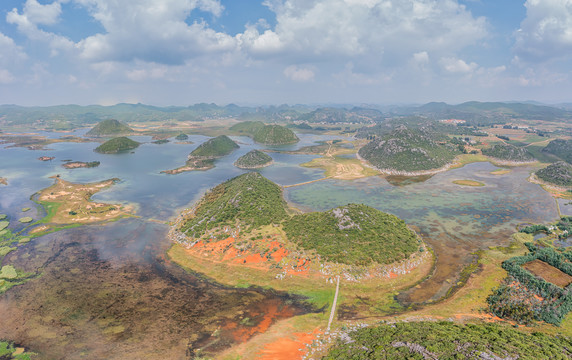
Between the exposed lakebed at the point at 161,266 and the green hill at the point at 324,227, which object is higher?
the green hill at the point at 324,227

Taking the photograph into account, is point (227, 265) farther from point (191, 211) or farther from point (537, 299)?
point (537, 299)

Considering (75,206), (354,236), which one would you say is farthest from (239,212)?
(75,206)

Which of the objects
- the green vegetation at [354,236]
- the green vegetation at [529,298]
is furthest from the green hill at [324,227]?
the green vegetation at [529,298]

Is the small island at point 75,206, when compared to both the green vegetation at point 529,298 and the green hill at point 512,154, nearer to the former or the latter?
the green vegetation at point 529,298

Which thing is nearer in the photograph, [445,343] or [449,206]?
[445,343]

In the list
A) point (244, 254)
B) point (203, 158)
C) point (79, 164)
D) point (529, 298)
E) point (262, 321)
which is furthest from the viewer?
point (203, 158)

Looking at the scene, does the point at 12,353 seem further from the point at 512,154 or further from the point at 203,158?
the point at 512,154
